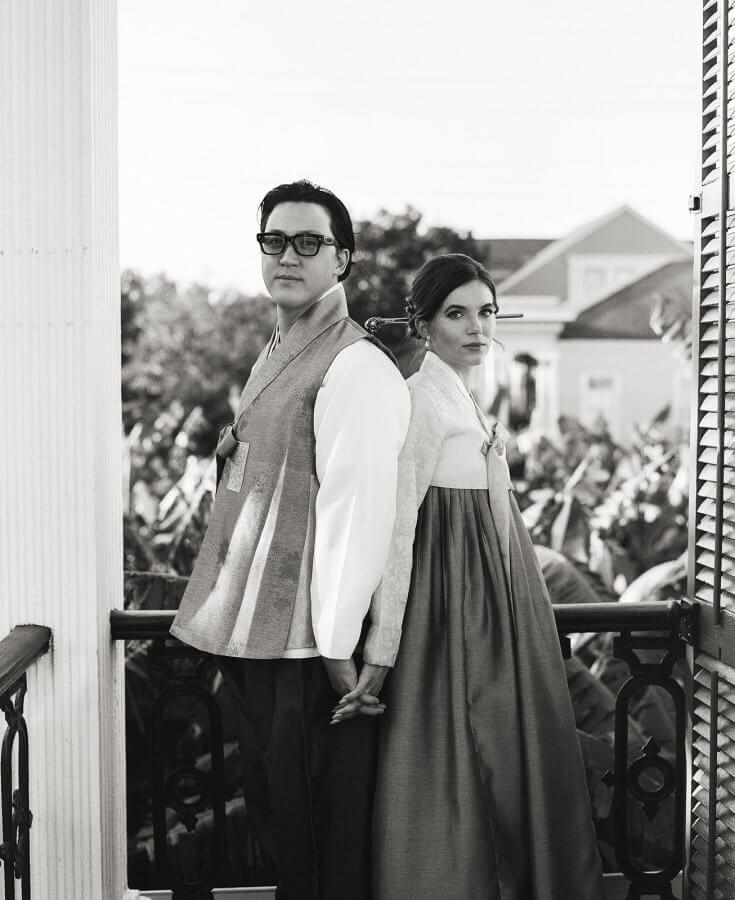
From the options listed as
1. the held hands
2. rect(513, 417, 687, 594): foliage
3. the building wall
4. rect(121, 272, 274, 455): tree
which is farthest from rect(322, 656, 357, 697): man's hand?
rect(121, 272, 274, 455): tree

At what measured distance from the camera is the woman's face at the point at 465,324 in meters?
2.22

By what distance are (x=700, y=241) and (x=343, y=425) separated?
85 centimetres

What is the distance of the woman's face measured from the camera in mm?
2223

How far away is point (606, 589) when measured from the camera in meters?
3.83

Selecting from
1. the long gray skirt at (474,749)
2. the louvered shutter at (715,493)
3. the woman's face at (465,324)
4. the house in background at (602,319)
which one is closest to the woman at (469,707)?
the long gray skirt at (474,749)

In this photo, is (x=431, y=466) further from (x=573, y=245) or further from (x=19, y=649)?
(x=573, y=245)

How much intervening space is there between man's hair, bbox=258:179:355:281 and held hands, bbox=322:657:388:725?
815 mm

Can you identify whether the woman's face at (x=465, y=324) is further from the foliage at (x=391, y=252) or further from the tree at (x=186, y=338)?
the tree at (x=186, y=338)

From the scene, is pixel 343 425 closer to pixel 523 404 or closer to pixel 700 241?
pixel 700 241

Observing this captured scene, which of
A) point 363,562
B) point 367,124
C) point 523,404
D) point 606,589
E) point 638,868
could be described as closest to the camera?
point 363,562

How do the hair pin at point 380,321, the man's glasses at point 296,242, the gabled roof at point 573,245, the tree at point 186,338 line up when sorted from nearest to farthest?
the man's glasses at point 296,242 → the hair pin at point 380,321 → the gabled roof at point 573,245 → the tree at point 186,338

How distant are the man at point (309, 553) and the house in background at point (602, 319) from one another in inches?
797

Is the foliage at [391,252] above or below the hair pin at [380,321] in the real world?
above

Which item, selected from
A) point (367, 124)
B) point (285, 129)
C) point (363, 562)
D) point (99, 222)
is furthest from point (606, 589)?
point (285, 129)
